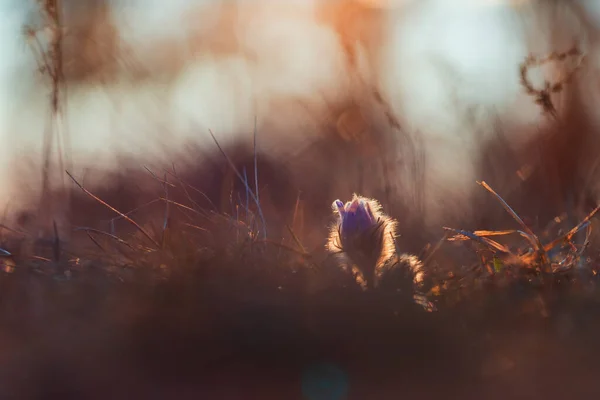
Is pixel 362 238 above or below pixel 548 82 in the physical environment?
below

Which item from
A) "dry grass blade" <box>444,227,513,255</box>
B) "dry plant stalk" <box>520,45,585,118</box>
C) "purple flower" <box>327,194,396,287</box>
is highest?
"dry plant stalk" <box>520,45,585,118</box>

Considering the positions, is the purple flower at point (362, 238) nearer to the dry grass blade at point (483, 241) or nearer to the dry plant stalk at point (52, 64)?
the dry grass blade at point (483, 241)

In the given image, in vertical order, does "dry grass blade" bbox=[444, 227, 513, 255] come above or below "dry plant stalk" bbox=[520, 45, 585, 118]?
below

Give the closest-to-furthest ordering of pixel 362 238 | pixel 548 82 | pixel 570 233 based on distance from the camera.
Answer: pixel 362 238
pixel 570 233
pixel 548 82

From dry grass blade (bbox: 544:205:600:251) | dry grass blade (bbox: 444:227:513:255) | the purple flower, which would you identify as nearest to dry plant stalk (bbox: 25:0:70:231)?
the purple flower

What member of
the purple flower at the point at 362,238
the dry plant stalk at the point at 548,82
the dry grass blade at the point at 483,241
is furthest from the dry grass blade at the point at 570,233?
the dry plant stalk at the point at 548,82

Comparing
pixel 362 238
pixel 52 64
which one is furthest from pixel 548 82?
pixel 52 64

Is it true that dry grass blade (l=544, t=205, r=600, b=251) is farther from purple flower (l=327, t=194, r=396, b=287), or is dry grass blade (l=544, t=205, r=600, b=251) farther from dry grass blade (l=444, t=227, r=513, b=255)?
purple flower (l=327, t=194, r=396, b=287)

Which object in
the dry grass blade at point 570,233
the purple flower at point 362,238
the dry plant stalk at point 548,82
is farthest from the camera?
the dry plant stalk at point 548,82

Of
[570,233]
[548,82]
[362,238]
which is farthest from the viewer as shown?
[548,82]

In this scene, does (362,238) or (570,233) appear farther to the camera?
(570,233)

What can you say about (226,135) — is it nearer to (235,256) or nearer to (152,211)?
(152,211)

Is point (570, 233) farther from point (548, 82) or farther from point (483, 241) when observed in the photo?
point (548, 82)
